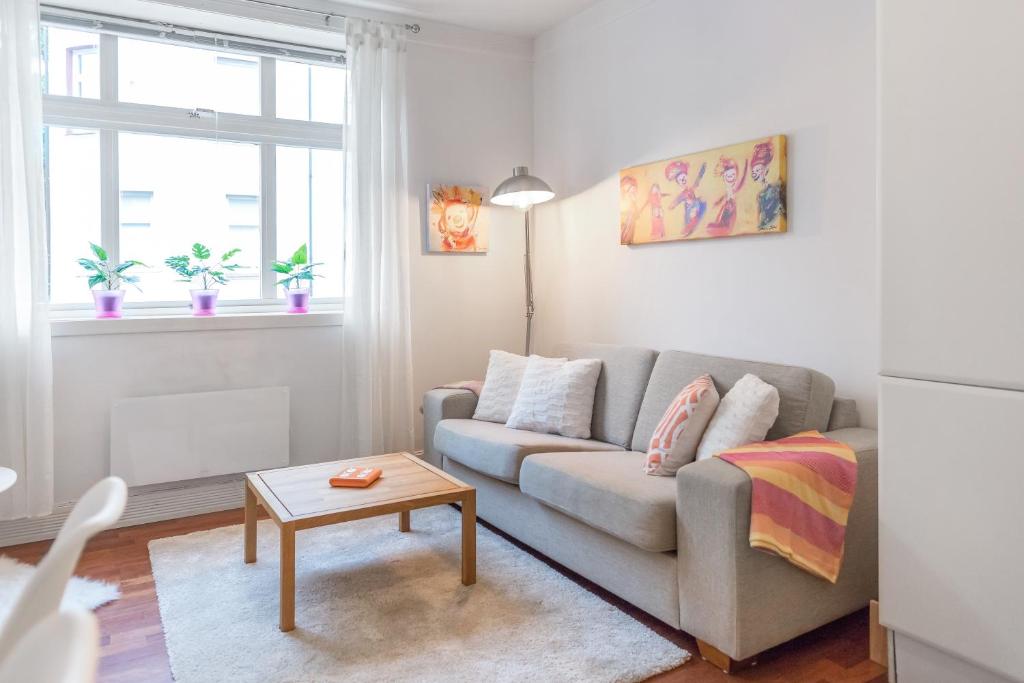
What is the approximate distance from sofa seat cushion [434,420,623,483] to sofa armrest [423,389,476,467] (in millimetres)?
106

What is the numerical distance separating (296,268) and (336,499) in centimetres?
188

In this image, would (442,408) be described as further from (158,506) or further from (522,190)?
(158,506)

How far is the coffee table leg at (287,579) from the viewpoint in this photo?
2.42m

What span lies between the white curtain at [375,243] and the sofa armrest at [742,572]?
89.2 inches

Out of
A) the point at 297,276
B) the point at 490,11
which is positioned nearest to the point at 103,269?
the point at 297,276

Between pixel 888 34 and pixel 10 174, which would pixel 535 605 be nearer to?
pixel 888 34

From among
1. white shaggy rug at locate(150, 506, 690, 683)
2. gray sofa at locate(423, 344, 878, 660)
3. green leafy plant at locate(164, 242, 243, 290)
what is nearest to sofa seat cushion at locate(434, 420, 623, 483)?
gray sofa at locate(423, 344, 878, 660)

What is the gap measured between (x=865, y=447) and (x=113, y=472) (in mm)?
3331

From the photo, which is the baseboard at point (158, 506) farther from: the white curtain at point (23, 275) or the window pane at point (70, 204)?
the window pane at point (70, 204)

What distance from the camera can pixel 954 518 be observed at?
187 centimetres

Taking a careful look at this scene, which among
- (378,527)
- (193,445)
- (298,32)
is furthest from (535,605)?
(298,32)

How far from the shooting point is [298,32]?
4.00m

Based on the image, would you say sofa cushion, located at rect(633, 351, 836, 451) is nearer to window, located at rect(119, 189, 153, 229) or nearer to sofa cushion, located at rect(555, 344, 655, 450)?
sofa cushion, located at rect(555, 344, 655, 450)

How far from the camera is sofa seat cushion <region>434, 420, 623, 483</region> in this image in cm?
307
